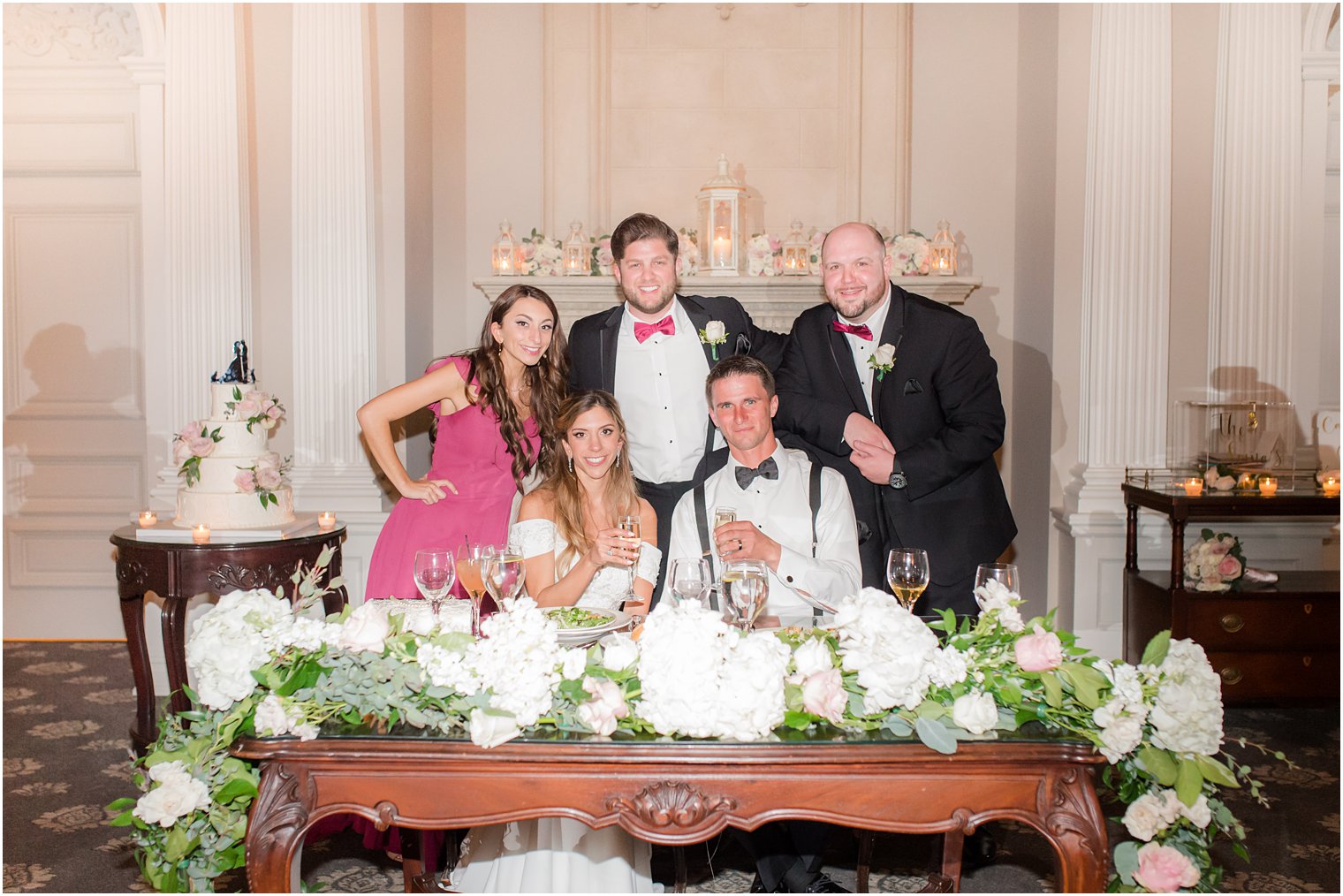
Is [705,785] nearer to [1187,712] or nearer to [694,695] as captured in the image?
[694,695]

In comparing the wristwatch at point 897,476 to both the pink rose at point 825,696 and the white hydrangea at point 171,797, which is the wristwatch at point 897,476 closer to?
the pink rose at point 825,696

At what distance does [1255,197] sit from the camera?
16.1 ft

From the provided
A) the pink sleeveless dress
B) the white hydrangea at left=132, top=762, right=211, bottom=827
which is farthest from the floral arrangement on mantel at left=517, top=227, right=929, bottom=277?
the white hydrangea at left=132, top=762, right=211, bottom=827

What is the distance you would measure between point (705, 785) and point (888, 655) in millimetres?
395

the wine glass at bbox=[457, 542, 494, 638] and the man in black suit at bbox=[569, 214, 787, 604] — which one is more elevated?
the man in black suit at bbox=[569, 214, 787, 604]

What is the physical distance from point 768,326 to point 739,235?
50 centimetres

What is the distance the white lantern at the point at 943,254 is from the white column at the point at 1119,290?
64 centimetres

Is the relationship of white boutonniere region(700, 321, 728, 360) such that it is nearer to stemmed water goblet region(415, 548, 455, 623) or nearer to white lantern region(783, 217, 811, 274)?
white lantern region(783, 217, 811, 274)

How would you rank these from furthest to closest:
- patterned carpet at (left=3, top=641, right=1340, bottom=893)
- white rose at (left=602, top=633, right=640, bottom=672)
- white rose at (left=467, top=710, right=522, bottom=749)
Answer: patterned carpet at (left=3, top=641, right=1340, bottom=893) < white rose at (left=602, top=633, right=640, bottom=672) < white rose at (left=467, top=710, right=522, bottom=749)

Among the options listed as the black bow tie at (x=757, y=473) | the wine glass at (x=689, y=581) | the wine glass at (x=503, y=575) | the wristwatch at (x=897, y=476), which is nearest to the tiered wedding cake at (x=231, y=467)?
the black bow tie at (x=757, y=473)

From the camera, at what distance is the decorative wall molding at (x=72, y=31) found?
5840mm

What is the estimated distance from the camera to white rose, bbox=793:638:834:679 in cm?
178

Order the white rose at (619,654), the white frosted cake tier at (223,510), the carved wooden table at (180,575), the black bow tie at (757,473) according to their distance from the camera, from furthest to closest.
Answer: the white frosted cake tier at (223,510)
the carved wooden table at (180,575)
the black bow tie at (757,473)
the white rose at (619,654)

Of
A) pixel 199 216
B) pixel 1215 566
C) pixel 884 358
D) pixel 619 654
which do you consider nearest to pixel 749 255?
pixel 884 358
